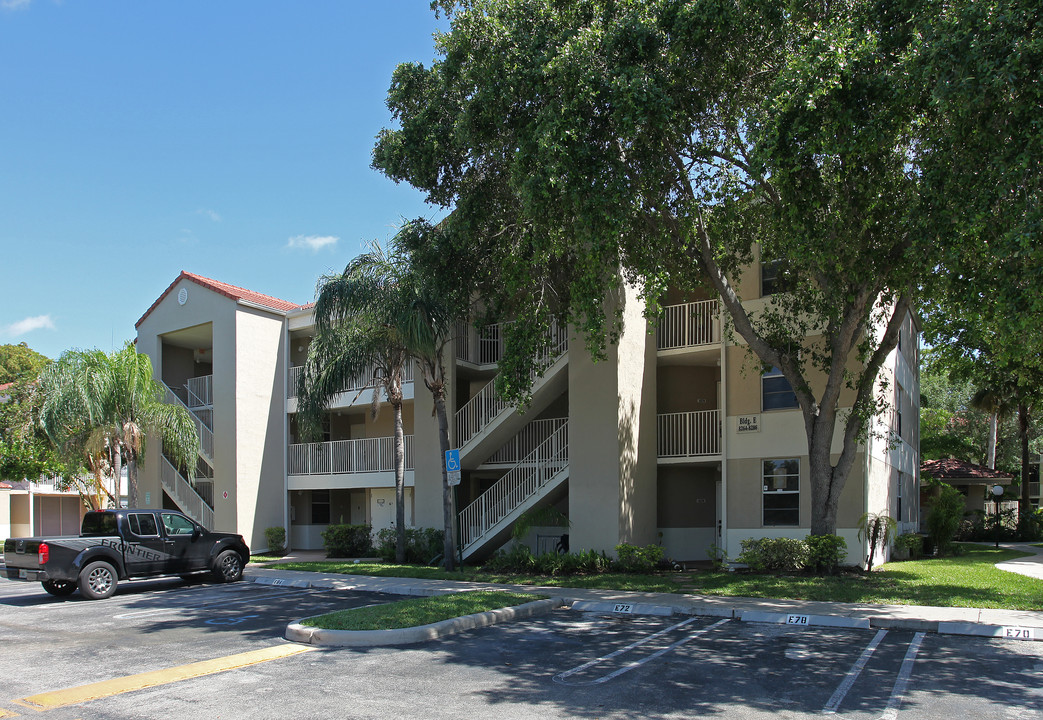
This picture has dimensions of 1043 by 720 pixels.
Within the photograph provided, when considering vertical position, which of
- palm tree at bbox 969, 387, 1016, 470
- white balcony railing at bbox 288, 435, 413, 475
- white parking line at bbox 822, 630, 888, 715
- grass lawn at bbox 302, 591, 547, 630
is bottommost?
grass lawn at bbox 302, 591, 547, 630

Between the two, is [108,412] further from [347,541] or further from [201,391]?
[347,541]

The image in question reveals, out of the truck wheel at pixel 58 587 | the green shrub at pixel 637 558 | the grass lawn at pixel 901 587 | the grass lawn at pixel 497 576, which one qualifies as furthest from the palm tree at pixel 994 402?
the truck wheel at pixel 58 587

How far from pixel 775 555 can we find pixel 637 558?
288 cm

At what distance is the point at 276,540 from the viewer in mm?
24984

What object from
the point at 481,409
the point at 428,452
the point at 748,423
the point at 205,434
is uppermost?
the point at 481,409

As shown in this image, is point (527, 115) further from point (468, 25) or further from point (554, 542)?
point (554, 542)

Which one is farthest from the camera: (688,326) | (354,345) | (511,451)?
(511,451)

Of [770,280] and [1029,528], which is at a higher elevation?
[770,280]

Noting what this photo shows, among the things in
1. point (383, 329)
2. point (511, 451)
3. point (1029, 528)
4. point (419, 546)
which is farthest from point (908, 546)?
point (1029, 528)

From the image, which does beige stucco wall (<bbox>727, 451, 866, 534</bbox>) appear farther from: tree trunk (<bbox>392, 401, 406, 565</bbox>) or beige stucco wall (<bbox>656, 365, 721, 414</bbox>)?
tree trunk (<bbox>392, 401, 406, 565</bbox>)

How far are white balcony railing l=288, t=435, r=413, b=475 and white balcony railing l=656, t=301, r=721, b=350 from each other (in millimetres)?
8229

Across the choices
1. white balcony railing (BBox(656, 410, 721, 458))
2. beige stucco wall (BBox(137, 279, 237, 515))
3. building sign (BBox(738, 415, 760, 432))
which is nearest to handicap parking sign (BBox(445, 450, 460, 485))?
white balcony railing (BBox(656, 410, 721, 458))

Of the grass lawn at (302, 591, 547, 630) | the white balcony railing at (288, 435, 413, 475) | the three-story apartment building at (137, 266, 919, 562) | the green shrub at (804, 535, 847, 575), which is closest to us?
the grass lawn at (302, 591, 547, 630)

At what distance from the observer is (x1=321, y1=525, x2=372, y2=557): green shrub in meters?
23.3
